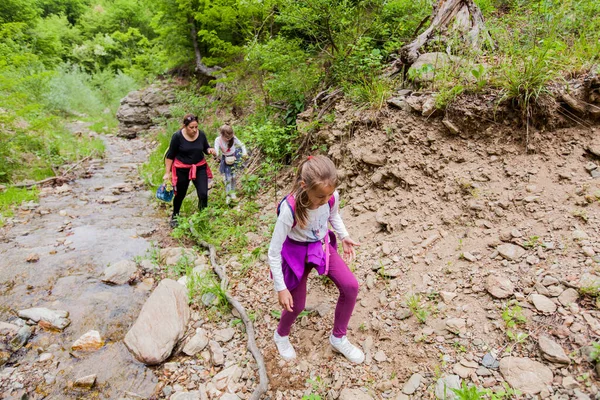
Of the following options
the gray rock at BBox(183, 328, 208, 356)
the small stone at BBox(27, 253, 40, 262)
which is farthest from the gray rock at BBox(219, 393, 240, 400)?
the small stone at BBox(27, 253, 40, 262)

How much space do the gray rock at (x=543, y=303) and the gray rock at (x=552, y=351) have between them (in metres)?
0.22

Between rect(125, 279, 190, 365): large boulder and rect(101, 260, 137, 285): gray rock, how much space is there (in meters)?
0.87

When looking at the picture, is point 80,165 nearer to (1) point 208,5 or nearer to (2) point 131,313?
(1) point 208,5

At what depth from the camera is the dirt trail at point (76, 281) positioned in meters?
2.78

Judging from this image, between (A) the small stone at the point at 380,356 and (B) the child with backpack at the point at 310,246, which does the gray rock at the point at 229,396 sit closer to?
(B) the child with backpack at the point at 310,246

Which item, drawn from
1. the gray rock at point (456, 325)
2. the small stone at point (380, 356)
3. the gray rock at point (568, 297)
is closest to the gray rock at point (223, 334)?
the small stone at point (380, 356)

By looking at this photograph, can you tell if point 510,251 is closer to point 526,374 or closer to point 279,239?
point 526,374

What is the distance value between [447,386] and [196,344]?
2.21m

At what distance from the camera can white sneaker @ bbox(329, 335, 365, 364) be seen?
2529mm

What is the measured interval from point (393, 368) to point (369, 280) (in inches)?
35.0

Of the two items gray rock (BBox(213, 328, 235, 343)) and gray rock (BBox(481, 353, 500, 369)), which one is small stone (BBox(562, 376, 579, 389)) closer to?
gray rock (BBox(481, 353, 500, 369))

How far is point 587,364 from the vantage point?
1.86 m

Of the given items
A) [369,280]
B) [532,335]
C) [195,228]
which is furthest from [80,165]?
[532,335]

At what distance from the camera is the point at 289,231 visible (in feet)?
7.47
